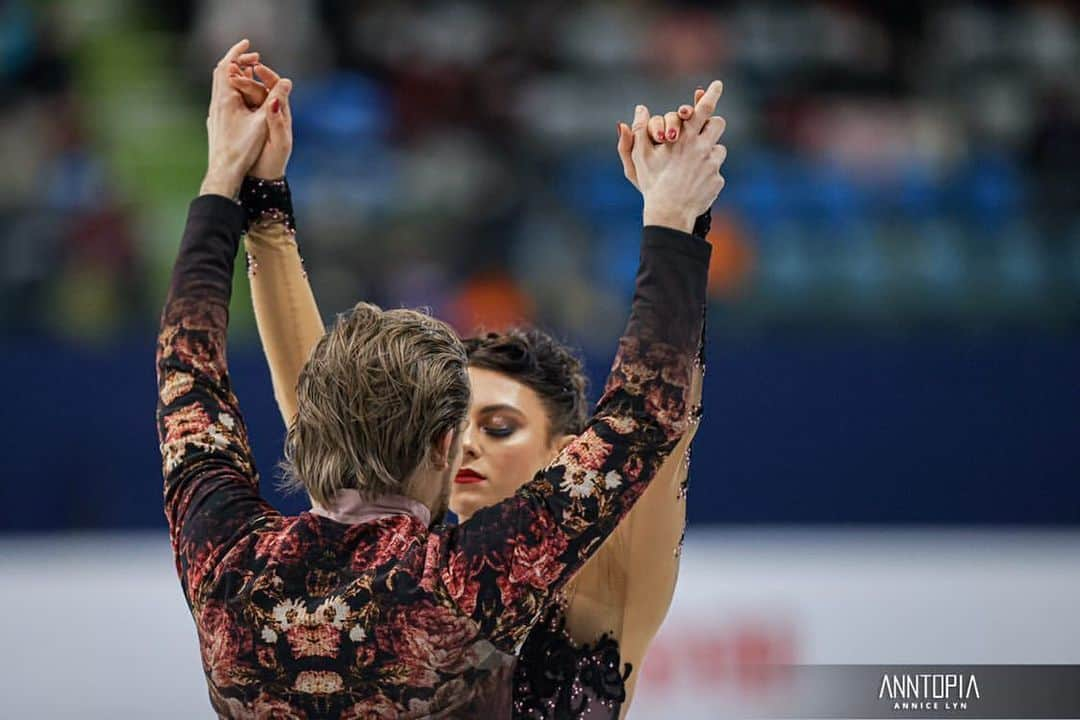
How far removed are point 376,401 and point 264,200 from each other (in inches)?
15.1

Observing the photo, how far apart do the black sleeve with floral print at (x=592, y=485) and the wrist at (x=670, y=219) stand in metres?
0.03

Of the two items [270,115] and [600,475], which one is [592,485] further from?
[270,115]

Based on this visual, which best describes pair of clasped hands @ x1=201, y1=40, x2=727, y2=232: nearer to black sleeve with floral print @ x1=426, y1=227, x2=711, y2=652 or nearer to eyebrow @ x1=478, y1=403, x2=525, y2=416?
black sleeve with floral print @ x1=426, y1=227, x2=711, y2=652

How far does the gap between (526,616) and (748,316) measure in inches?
178

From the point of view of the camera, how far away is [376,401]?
1.28 meters

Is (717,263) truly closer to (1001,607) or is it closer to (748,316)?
(748,316)

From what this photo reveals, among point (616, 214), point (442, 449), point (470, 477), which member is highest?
point (616, 214)

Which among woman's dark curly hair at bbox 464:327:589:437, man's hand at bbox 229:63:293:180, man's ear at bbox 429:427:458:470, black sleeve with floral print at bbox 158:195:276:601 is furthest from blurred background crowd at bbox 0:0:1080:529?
man's ear at bbox 429:427:458:470

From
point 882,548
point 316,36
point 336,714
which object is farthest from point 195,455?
point 316,36

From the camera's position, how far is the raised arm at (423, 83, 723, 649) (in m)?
1.23

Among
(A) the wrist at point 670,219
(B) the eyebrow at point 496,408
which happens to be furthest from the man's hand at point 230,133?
(B) the eyebrow at point 496,408

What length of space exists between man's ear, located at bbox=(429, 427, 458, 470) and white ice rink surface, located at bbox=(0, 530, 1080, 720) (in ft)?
5.86

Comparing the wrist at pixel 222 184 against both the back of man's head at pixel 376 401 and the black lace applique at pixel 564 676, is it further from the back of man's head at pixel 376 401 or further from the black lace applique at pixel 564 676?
the black lace applique at pixel 564 676

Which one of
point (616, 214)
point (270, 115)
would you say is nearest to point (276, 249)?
point (270, 115)
